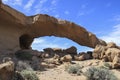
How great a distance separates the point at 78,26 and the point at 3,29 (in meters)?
8.49

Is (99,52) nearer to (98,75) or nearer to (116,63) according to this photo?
(116,63)

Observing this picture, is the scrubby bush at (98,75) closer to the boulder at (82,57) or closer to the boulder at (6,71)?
the boulder at (6,71)

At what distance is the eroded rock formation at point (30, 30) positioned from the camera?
22030mm

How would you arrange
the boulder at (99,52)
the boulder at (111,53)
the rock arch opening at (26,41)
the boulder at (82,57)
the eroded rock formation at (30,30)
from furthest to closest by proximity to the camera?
the rock arch opening at (26,41)
the boulder at (82,57)
the boulder at (99,52)
the eroded rock formation at (30,30)
the boulder at (111,53)

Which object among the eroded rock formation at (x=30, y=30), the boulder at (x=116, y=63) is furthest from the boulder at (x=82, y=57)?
the boulder at (x=116, y=63)

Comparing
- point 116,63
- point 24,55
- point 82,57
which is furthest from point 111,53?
point 24,55

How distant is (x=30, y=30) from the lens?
2559cm

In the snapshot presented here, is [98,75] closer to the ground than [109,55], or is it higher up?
closer to the ground

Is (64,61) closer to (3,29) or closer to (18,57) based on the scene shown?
(18,57)

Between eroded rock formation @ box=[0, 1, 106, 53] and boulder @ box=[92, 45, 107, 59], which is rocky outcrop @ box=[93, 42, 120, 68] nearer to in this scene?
boulder @ box=[92, 45, 107, 59]

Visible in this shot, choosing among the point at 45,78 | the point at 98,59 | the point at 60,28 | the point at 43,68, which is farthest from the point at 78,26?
the point at 45,78

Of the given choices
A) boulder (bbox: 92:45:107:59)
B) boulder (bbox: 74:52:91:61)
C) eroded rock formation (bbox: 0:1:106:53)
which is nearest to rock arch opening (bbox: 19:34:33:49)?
eroded rock formation (bbox: 0:1:106:53)

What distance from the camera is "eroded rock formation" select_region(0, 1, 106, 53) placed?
2203 centimetres

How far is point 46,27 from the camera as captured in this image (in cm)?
2622
